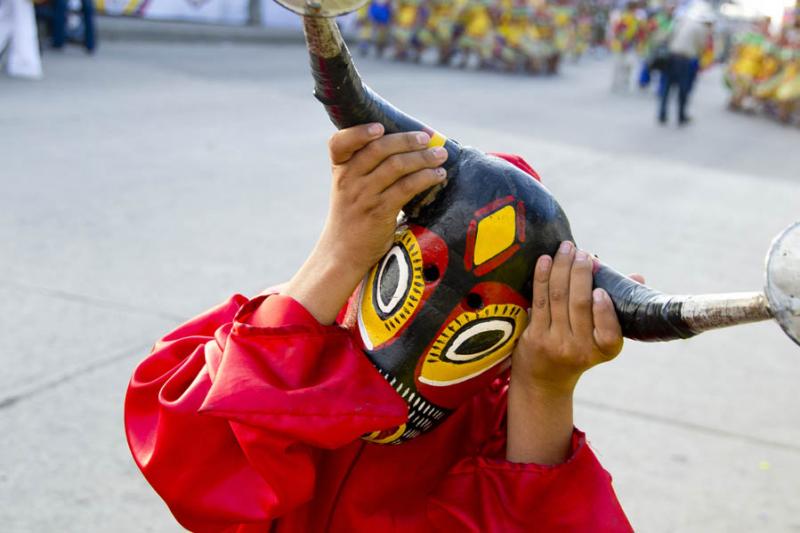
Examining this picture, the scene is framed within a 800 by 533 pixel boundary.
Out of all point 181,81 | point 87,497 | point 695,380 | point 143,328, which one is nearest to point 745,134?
point 181,81

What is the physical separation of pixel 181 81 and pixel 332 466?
33.4 ft

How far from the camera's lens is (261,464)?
1273mm

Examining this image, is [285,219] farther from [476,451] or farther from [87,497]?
[476,451]

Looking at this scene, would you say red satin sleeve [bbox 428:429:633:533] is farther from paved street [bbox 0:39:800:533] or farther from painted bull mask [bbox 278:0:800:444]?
paved street [bbox 0:39:800:533]

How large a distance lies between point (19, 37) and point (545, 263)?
9551 mm

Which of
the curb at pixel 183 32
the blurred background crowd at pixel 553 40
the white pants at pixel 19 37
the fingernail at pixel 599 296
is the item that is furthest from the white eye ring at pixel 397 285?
the curb at pixel 183 32

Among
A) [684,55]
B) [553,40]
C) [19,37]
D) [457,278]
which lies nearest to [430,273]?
[457,278]

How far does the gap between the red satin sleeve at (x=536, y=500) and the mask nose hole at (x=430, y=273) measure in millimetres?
313

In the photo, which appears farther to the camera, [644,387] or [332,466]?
[644,387]

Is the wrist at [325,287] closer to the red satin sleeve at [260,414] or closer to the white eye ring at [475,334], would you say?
the red satin sleeve at [260,414]

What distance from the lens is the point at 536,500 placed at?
1.40m

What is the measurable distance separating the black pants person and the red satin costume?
467 inches

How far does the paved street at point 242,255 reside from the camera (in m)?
2.73

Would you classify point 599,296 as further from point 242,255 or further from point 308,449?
point 242,255
